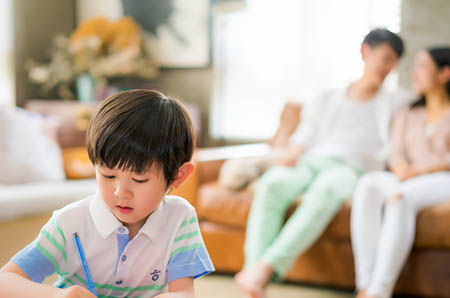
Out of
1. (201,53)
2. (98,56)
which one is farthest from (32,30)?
(201,53)

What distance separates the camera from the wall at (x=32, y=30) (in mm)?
3605

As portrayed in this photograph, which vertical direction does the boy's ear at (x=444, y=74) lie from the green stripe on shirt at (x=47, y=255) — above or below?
above

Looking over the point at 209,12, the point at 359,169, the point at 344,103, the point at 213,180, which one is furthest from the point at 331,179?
the point at 209,12

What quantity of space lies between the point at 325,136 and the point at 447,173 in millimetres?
520

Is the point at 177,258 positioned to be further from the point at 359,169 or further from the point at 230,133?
the point at 230,133

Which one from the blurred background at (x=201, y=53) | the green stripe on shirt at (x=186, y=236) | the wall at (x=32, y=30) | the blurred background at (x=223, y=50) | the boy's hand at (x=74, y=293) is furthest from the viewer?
the wall at (x=32, y=30)

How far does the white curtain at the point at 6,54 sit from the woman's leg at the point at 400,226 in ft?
9.16

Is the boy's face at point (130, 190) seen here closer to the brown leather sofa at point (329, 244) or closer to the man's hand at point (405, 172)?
the brown leather sofa at point (329, 244)

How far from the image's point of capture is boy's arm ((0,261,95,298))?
49cm

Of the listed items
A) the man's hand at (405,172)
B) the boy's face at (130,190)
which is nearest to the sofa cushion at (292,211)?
the man's hand at (405,172)

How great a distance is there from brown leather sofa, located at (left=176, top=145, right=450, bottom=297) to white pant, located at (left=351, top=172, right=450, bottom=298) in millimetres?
65

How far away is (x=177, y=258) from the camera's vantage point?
59 centimetres

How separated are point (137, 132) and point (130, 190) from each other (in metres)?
0.06

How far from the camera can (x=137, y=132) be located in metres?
0.53
